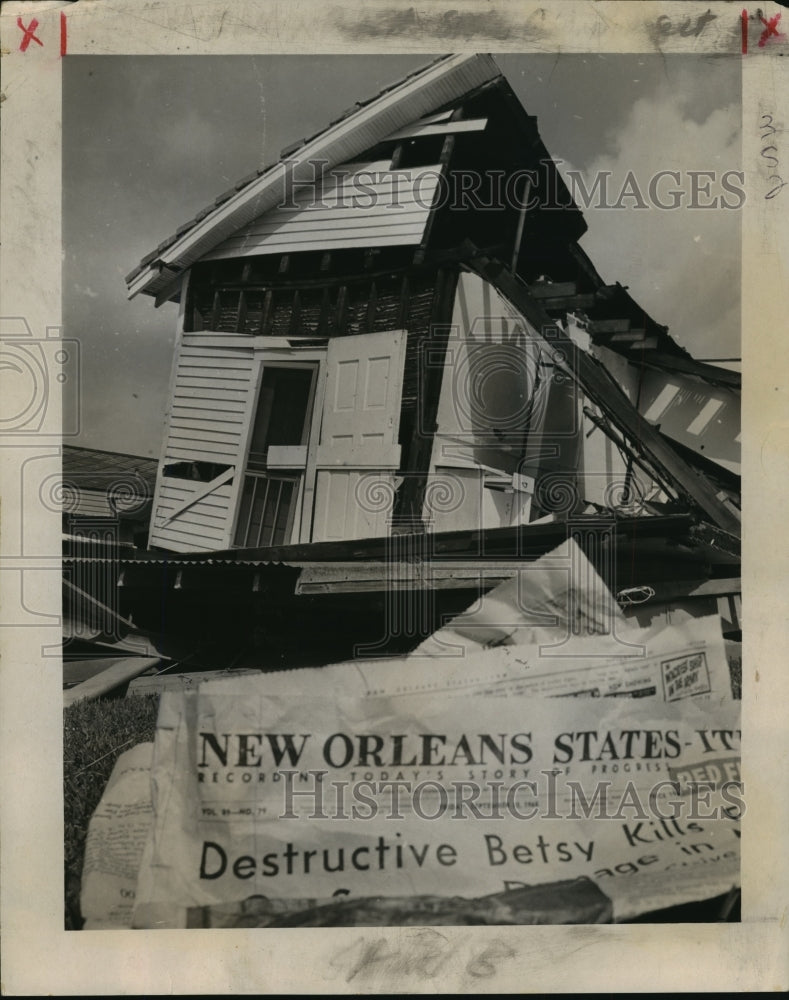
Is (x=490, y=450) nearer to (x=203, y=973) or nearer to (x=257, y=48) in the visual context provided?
(x=257, y=48)

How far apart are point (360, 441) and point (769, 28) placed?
2.90 metres

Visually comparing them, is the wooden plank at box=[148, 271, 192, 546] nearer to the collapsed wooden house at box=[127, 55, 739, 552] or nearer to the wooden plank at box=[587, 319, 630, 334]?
the collapsed wooden house at box=[127, 55, 739, 552]

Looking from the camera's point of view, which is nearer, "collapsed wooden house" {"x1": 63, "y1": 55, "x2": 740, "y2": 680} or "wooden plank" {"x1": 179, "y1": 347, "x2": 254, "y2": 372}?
"collapsed wooden house" {"x1": 63, "y1": 55, "x2": 740, "y2": 680}

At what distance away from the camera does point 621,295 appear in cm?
326

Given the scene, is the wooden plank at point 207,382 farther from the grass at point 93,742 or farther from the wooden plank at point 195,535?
the grass at point 93,742

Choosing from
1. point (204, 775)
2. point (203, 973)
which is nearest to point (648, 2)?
point (204, 775)

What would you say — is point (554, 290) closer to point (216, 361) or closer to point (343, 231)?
point (343, 231)

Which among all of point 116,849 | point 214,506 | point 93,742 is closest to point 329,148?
point 214,506

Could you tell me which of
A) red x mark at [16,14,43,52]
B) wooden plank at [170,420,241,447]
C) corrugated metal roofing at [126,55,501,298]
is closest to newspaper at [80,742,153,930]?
wooden plank at [170,420,241,447]

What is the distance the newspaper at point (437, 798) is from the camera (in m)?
3.04

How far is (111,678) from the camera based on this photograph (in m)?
3.14

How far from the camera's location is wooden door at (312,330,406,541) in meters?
3.22

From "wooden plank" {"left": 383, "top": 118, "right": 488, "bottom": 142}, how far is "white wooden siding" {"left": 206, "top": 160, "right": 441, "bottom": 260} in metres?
0.18

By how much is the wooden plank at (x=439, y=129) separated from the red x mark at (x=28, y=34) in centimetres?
178
